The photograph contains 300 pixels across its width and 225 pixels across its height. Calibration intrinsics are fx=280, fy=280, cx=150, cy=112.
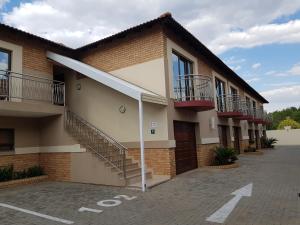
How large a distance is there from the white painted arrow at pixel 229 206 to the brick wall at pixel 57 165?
20.8 feet

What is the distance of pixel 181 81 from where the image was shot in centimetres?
1192

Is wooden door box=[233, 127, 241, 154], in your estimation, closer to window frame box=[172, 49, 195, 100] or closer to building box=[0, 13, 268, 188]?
building box=[0, 13, 268, 188]

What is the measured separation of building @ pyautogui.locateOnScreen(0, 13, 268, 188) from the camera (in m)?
10.3

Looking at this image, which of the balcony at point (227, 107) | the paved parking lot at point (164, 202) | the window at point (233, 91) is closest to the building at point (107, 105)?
the paved parking lot at point (164, 202)

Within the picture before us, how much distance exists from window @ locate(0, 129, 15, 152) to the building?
4 cm

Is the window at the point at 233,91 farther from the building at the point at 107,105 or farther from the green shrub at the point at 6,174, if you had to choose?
the green shrub at the point at 6,174

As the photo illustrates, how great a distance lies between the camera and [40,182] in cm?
1099

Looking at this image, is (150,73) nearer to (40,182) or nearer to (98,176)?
(98,176)

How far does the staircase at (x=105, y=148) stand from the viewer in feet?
31.3

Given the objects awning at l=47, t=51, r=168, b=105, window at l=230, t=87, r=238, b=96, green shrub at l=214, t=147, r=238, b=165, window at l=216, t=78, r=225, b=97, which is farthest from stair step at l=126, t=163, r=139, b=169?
window at l=230, t=87, r=238, b=96

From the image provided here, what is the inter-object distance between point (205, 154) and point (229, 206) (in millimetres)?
7011

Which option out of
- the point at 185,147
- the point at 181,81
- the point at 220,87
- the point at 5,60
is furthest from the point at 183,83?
the point at 220,87

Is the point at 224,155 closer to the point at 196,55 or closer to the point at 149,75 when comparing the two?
the point at 196,55

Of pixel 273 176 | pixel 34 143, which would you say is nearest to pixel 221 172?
pixel 273 176
